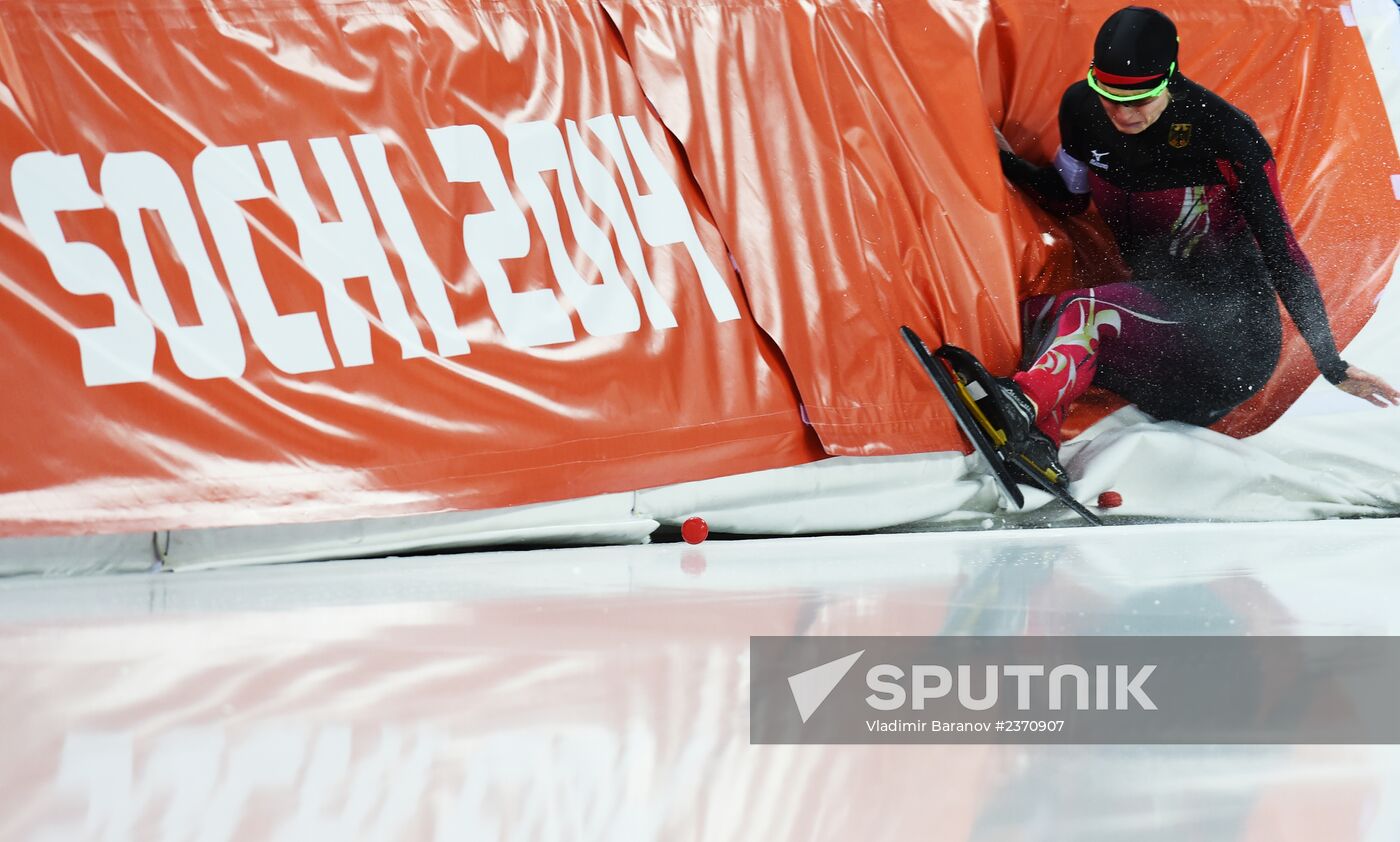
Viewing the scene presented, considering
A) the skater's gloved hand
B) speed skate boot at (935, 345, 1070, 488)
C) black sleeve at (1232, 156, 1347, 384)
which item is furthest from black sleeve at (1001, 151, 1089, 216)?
the skater's gloved hand

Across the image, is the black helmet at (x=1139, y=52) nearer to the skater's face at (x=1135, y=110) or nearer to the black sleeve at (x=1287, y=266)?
the skater's face at (x=1135, y=110)

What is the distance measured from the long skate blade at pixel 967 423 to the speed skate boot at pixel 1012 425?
14 mm

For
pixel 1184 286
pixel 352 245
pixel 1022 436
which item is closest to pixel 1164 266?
pixel 1184 286

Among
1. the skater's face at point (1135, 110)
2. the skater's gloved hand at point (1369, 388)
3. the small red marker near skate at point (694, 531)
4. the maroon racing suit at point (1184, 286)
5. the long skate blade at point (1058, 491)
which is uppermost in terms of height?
the skater's face at point (1135, 110)

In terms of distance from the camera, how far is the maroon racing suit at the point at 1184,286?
2432 mm

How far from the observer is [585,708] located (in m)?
1.17

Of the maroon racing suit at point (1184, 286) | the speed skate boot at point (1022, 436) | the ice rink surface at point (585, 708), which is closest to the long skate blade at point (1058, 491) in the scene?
the speed skate boot at point (1022, 436)

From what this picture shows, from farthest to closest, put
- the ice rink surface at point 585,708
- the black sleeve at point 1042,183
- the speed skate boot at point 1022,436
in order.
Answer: the black sleeve at point 1042,183 < the speed skate boot at point 1022,436 < the ice rink surface at point 585,708

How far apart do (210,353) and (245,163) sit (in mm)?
327

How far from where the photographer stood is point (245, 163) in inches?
82.4

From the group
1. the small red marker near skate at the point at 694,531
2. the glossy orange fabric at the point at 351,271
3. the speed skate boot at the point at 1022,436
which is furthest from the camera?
the speed skate boot at the point at 1022,436

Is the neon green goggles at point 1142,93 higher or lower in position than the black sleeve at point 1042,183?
higher

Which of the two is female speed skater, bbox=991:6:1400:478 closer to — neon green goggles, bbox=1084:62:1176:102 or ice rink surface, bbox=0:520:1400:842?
neon green goggles, bbox=1084:62:1176:102

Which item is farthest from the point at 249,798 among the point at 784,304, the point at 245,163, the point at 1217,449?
the point at 1217,449
